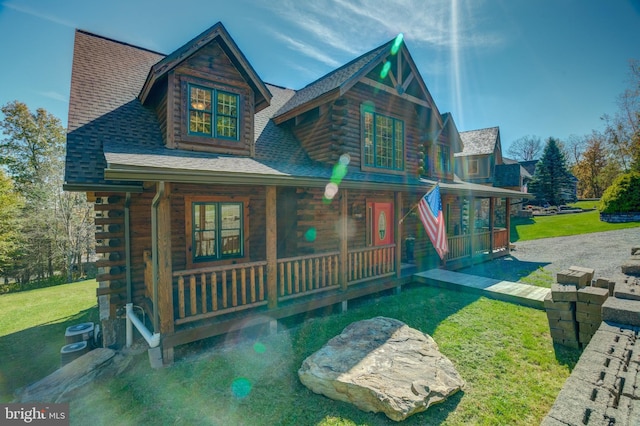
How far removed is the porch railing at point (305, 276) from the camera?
267 inches

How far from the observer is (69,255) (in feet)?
72.0

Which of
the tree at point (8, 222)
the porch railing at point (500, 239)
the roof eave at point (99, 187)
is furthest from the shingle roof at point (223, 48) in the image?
the tree at point (8, 222)

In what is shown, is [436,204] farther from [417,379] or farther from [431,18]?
[431,18]

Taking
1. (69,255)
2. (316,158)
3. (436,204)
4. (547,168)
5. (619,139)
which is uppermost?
(619,139)

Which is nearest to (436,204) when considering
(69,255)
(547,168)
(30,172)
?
(69,255)

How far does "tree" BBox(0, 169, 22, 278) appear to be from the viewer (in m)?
19.4

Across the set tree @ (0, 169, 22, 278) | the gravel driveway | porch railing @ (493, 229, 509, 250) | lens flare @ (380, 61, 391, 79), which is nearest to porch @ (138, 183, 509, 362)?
the gravel driveway

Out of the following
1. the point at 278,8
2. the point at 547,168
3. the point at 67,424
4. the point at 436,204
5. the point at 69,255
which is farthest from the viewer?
the point at 547,168

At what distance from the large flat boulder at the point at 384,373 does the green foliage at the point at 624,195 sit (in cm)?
2660

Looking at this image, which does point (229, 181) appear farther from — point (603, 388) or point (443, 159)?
point (443, 159)

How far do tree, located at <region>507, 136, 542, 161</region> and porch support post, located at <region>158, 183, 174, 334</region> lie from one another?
73.1 m

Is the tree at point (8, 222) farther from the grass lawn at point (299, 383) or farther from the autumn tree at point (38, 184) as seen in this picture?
the grass lawn at point (299, 383)

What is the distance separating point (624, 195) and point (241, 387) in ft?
98.0

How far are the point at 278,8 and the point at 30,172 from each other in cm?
2397
